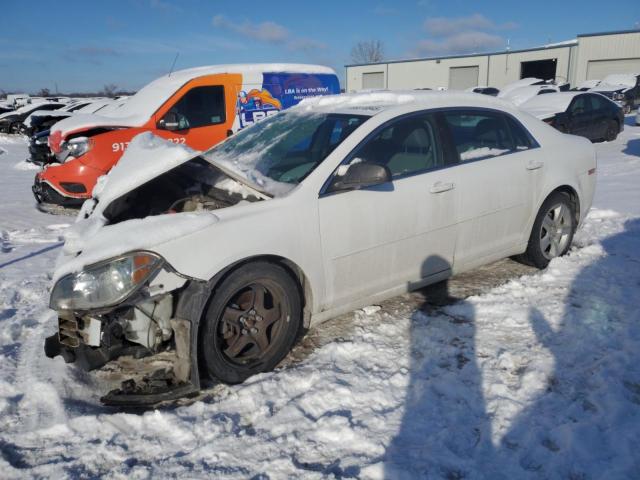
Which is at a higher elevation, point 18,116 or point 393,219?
point 18,116

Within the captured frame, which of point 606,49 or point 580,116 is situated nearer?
point 580,116

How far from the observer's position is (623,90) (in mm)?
26797

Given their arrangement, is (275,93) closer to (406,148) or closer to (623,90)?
(406,148)


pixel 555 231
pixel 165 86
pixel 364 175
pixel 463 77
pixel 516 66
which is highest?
pixel 516 66

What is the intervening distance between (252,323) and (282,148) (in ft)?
4.53

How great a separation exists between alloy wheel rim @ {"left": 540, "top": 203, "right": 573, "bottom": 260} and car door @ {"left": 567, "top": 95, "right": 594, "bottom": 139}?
9.85 metres

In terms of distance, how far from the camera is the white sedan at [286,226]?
2777mm

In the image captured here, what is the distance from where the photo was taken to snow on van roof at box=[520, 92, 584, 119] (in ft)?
43.7

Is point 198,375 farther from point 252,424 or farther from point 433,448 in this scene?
point 433,448

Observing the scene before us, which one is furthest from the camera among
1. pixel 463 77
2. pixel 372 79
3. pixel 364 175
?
pixel 372 79

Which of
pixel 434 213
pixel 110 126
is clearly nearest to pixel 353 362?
pixel 434 213

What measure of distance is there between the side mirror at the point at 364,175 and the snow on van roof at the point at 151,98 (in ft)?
16.3

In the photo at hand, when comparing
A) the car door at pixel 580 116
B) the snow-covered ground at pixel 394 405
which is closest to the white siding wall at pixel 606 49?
the car door at pixel 580 116

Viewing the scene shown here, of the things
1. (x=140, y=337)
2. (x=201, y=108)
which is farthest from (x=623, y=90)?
(x=140, y=337)
